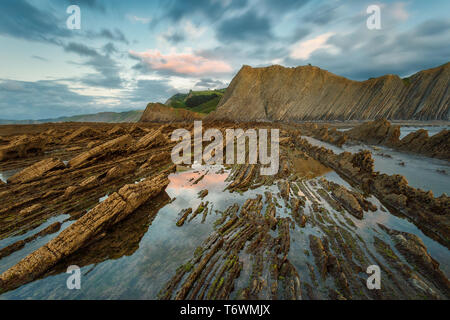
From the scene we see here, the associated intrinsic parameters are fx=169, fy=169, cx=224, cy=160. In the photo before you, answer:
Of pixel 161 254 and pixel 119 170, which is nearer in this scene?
pixel 161 254

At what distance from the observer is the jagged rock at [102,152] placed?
20948mm

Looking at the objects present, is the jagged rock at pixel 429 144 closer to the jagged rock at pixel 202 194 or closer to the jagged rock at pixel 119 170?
the jagged rock at pixel 202 194

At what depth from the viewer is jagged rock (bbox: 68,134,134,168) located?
825 inches

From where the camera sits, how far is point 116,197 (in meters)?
12.6

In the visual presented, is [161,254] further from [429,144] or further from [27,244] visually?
Answer: [429,144]

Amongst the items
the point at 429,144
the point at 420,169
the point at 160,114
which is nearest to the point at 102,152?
the point at 420,169

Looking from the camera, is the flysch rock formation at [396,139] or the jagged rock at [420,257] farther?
the flysch rock formation at [396,139]

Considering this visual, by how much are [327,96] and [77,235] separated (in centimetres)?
14275

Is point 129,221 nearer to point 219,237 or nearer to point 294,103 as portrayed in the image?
point 219,237

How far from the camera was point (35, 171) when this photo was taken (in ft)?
57.2

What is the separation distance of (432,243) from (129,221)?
19300 millimetres

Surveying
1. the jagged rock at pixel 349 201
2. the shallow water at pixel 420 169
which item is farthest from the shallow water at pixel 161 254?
the shallow water at pixel 420 169

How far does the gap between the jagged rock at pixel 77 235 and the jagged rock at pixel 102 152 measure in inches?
476
